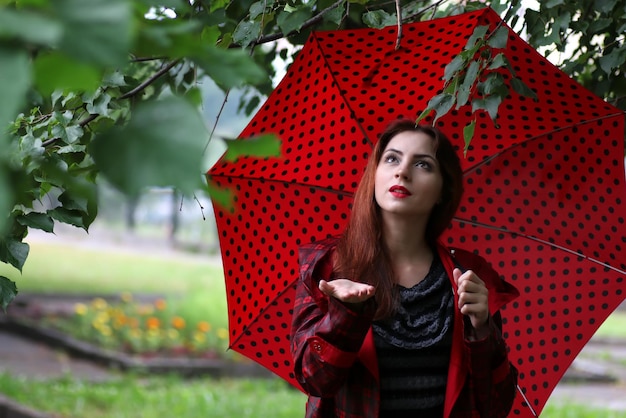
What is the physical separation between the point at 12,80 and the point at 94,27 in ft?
0.27

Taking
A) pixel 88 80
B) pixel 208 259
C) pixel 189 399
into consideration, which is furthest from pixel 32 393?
pixel 208 259

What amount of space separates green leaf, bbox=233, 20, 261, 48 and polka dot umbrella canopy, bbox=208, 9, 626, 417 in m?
0.15

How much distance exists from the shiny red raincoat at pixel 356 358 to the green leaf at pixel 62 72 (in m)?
1.27

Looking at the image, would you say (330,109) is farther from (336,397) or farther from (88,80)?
(88,80)

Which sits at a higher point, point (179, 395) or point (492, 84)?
point (492, 84)

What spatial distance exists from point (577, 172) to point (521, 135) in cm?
21

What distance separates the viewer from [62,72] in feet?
2.60

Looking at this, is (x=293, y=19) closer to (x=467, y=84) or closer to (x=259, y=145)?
(x=467, y=84)

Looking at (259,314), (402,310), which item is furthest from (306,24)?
(402,310)

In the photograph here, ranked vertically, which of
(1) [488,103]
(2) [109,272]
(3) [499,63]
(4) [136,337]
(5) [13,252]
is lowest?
(4) [136,337]

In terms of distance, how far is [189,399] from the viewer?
6953 mm

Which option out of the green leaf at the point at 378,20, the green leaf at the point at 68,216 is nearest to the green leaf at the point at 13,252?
the green leaf at the point at 68,216

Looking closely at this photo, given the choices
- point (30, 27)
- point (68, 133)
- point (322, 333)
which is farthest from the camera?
point (68, 133)

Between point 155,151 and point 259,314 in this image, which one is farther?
point 259,314
